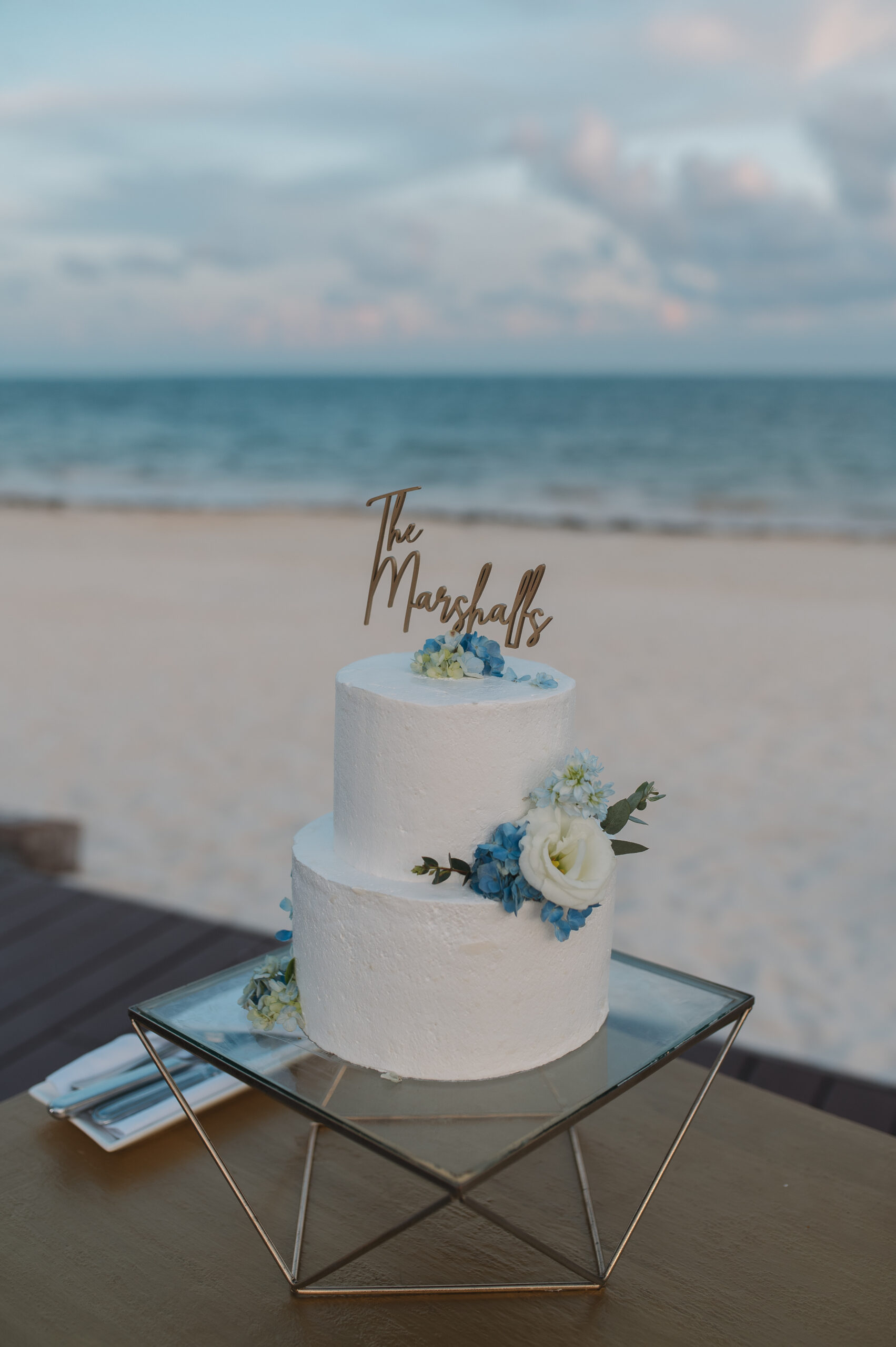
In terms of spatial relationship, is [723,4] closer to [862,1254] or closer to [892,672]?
[892,672]

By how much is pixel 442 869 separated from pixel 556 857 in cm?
15

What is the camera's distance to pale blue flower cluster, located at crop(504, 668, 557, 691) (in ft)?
4.46

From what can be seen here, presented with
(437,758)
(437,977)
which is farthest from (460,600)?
(437,977)

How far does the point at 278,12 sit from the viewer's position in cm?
1002

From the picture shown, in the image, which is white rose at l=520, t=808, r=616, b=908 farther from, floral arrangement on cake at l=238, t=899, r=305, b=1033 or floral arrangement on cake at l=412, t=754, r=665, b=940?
floral arrangement on cake at l=238, t=899, r=305, b=1033

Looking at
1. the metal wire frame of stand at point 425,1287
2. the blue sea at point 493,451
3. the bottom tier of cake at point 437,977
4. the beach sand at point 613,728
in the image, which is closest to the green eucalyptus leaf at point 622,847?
the bottom tier of cake at point 437,977

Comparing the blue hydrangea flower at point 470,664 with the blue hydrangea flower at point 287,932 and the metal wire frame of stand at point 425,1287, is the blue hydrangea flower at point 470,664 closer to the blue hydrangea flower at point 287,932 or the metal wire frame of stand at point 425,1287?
the blue hydrangea flower at point 287,932

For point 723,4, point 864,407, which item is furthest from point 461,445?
point 864,407

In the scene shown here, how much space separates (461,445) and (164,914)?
851 inches

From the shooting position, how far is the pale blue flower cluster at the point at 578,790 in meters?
1.26

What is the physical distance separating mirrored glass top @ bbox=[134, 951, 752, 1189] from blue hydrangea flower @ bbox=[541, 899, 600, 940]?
211mm

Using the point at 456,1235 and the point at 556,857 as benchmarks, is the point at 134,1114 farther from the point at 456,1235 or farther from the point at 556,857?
the point at 556,857

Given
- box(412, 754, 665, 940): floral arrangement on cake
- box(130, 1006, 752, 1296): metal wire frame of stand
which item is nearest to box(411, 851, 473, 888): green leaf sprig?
box(412, 754, 665, 940): floral arrangement on cake

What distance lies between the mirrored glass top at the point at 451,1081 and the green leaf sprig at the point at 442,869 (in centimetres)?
27
